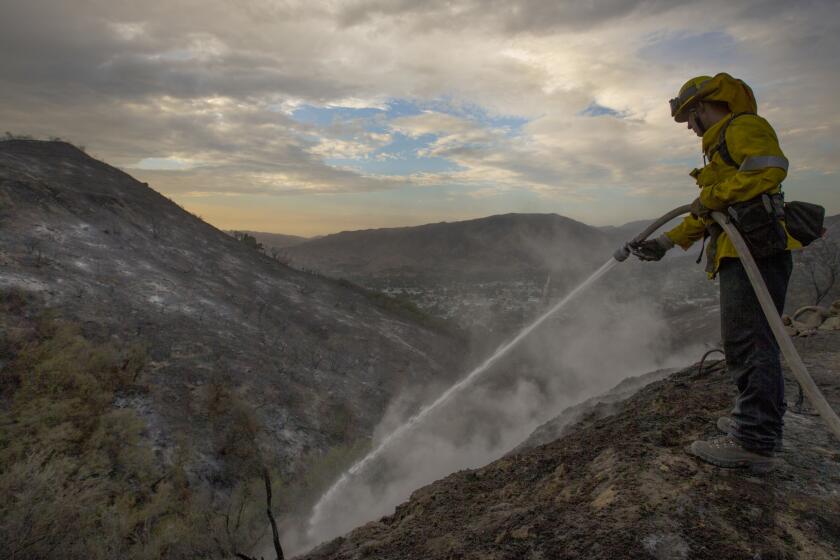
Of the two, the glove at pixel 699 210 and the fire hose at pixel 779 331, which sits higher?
the glove at pixel 699 210

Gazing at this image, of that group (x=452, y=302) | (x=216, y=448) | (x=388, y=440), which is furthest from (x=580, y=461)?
(x=452, y=302)

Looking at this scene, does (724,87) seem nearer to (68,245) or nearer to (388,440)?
(388,440)

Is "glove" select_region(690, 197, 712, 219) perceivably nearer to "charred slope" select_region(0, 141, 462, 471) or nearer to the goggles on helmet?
the goggles on helmet

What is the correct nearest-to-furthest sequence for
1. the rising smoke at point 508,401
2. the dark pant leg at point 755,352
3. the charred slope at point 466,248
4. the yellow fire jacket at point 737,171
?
the yellow fire jacket at point 737,171, the dark pant leg at point 755,352, the rising smoke at point 508,401, the charred slope at point 466,248

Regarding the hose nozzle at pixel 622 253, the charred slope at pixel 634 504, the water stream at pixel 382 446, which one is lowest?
the water stream at pixel 382 446

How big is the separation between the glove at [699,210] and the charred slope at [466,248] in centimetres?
6865

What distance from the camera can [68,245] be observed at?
1585 centimetres

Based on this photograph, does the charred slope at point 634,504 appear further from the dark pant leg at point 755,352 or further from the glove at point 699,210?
the glove at point 699,210

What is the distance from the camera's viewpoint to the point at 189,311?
1647 centimetres

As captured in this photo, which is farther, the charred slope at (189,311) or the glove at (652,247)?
the charred slope at (189,311)

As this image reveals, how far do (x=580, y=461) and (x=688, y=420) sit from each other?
0.99m

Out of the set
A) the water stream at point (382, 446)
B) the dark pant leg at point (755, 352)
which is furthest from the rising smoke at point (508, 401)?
the dark pant leg at point (755, 352)

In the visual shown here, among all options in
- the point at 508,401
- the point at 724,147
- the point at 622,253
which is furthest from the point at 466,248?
the point at 724,147

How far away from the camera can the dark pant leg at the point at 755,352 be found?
9.10 ft
